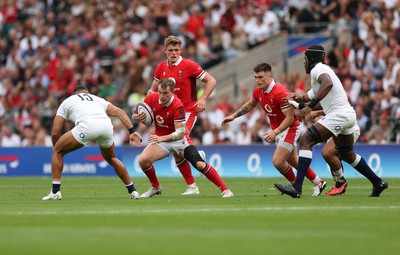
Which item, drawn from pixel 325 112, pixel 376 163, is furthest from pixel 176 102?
pixel 376 163

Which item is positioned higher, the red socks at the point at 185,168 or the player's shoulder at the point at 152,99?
the player's shoulder at the point at 152,99

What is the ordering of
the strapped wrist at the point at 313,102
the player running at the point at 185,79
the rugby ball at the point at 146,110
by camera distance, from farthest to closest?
the player running at the point at 185,79
the rugby ball at the point at 146,110
the strapped wrist at the point at 313,102

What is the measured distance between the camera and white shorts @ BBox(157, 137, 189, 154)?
675 inches

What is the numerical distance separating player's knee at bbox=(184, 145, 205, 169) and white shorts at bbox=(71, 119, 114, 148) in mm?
1276

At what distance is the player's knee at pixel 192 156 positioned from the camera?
55.1 feet

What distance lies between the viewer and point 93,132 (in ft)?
54.1

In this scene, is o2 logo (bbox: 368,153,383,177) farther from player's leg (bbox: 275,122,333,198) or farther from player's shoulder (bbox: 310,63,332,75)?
player's shoulder (bbox: 310,63,332,75)

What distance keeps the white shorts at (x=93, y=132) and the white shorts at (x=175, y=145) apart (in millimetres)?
1002

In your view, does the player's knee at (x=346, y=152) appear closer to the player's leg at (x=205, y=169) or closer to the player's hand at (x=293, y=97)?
the player's hand at (x=293, y=97)

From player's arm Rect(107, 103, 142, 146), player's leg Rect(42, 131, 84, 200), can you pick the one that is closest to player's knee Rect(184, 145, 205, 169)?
player's arm Rect(107, 103, 142, 146)

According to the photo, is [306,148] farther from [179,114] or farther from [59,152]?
[59,152]

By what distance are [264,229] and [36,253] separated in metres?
2.81

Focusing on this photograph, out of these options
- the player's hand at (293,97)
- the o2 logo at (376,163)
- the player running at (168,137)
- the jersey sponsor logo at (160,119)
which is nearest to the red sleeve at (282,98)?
the player's hand at (293,97)

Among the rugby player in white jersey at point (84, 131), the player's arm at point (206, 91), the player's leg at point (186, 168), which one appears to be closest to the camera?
the rugby player in white jersey at point (84, 131)
